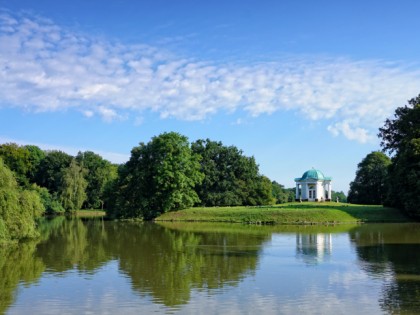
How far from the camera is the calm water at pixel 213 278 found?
1556cm

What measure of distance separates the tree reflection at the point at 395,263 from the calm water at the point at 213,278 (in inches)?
1.7

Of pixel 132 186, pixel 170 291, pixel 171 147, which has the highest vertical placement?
pixel 171 147

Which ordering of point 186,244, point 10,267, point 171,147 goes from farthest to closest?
point 171,147 → point 186,244 → point 10,267

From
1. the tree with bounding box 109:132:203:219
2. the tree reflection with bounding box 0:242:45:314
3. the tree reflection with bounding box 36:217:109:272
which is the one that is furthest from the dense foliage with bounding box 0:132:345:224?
the tree reflection with bounding box 0:242:45:314

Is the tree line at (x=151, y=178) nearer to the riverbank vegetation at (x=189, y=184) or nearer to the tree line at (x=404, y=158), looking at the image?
the riverbank vegetation at (x=189, y=184)

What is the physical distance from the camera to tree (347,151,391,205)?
86938 millimetres

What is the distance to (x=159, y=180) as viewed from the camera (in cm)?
6662

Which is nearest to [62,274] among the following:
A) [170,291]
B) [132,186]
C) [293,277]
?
[170,291]

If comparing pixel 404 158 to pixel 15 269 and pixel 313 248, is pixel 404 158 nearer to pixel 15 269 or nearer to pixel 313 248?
pixel 313 248

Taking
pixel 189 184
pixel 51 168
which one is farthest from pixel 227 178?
pixel 51 168

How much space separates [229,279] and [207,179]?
194ft

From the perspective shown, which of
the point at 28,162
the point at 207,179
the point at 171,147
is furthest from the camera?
the point at 28,162

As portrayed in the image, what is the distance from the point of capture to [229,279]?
2000 centimetres

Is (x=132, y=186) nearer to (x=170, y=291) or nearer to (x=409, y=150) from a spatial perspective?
(x=409, y=150)
